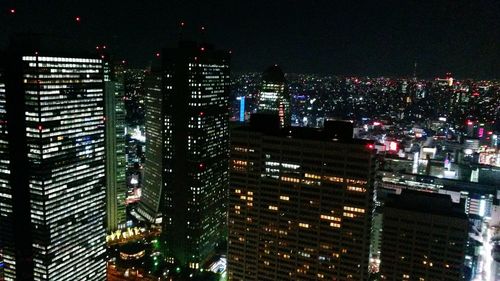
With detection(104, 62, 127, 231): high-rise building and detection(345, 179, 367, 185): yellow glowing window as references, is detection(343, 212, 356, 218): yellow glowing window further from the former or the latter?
detection(104, 62, 127, 231): high-rise building

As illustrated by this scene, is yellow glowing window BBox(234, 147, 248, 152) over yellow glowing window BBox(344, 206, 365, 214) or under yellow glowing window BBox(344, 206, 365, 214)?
over

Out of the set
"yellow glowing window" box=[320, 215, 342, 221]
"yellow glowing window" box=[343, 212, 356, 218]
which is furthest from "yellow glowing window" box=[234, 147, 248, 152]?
"yellow glowing window" box=[343, 212, 356, 218]

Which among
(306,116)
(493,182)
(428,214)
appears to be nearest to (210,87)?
(428,214)

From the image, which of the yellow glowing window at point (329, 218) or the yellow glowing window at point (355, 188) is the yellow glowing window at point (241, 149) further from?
the yellow glowing window at point (355, 188)

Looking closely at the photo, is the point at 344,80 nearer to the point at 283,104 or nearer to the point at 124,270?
the point at 283,104

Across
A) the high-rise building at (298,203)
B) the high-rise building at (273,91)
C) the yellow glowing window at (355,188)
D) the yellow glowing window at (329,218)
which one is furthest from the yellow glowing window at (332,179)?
the high-rise building at (273,91)

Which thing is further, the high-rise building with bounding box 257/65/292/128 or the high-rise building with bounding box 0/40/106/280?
the high-rise building with bounding box 257/65/292/128

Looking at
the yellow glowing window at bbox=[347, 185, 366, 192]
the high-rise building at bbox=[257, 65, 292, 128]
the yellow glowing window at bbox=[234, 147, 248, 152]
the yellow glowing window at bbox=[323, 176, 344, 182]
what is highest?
the high-rise building at bbox=[257, 65, 292, 128]
